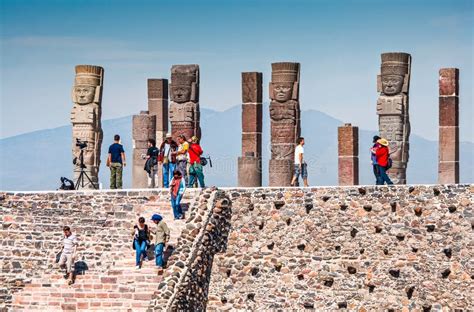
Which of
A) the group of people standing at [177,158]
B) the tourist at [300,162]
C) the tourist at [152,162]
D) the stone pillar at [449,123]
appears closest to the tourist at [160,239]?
the group of people standing at [177,158]

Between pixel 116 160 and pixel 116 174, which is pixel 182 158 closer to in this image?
pixel 116 160

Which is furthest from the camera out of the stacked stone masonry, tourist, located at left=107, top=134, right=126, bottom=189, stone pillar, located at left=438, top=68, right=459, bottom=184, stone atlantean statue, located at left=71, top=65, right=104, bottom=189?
stone atlantean statue, located at left=71, top=65, right=104, bottom=189

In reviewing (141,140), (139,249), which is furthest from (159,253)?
(141,140)

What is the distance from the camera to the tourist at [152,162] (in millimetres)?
36062

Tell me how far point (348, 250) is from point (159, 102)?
10461 millimetres

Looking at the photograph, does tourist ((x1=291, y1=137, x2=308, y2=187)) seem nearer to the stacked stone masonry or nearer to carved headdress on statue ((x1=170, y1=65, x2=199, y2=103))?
the stacked stone masonry

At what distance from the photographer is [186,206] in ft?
109

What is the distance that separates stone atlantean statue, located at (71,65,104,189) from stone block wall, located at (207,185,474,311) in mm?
7248

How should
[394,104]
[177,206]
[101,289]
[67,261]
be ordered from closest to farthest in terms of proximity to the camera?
[101,289] < [67,261] < [177,206] < [394,104]

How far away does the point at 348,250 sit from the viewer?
3247 cm

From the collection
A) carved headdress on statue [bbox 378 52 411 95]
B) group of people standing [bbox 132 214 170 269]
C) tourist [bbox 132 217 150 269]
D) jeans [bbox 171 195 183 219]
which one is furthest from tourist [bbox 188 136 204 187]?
carved headdress on statue [bbox 378 52 411 95]

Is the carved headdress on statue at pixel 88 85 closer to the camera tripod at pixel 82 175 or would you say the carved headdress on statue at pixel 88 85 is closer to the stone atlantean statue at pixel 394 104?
the camera tripod at pixel 82 175

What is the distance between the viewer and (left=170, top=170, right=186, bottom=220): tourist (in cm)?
3250

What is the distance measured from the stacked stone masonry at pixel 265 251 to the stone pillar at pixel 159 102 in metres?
7.42
